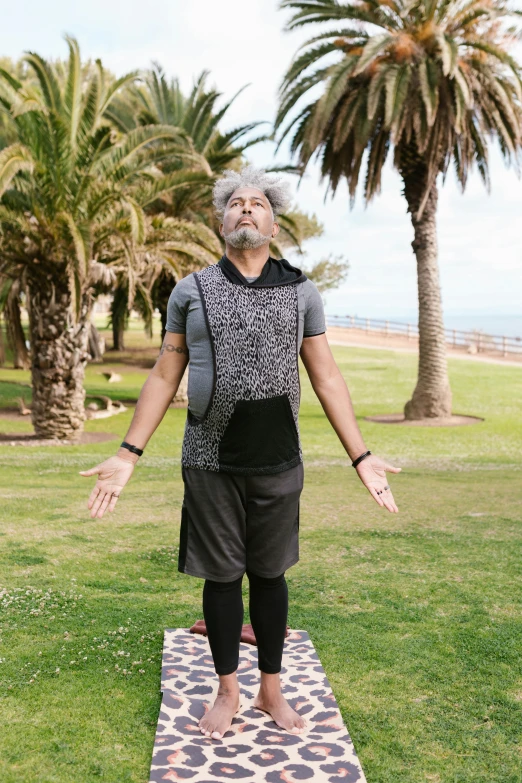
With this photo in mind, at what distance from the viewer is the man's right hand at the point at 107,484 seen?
3.16 meters

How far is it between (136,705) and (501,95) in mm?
17707

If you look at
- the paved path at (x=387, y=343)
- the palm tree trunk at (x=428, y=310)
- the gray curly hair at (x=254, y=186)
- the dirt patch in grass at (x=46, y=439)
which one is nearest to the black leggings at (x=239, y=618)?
the gray curly hair at (x=254, y=186)

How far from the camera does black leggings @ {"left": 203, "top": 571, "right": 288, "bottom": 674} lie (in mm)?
3195

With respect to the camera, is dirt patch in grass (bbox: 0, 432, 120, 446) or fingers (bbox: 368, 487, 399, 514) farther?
dirt patch in grass (bbox: 0, 432, 120, 446)

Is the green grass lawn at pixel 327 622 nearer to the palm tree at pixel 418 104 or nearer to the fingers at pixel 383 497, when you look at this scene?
the fingers at pixel 383 497

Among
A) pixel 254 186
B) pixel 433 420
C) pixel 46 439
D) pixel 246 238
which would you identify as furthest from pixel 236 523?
pixel 433 420

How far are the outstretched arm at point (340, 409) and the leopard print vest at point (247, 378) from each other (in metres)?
0.18

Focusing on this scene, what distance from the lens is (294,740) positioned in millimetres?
3078

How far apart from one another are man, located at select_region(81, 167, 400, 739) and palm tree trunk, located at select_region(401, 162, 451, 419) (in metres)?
16.1

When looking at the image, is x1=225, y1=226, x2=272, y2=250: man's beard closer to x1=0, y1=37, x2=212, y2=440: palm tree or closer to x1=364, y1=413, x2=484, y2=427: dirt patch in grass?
x1=0, y1=37, x2=212, y2=440: palm tree

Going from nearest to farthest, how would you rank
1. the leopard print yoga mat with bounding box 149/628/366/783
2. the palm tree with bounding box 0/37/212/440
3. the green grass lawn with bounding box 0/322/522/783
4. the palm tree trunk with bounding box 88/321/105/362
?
the leopard print yoga mat with bounding box 149/628/366/783 → the green grass lawn with bounding box 0/322/522/783 → the palm tree with bounding box 0/37/212/440 → the palm tree trunk with bounding box 88/321/105/362

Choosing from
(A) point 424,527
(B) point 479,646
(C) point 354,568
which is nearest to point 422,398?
(A) point 424,527

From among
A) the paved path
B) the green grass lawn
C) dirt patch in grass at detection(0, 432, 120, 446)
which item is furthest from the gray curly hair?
the paved path

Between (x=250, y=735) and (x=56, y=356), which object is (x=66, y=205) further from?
(x=250, y=735)
